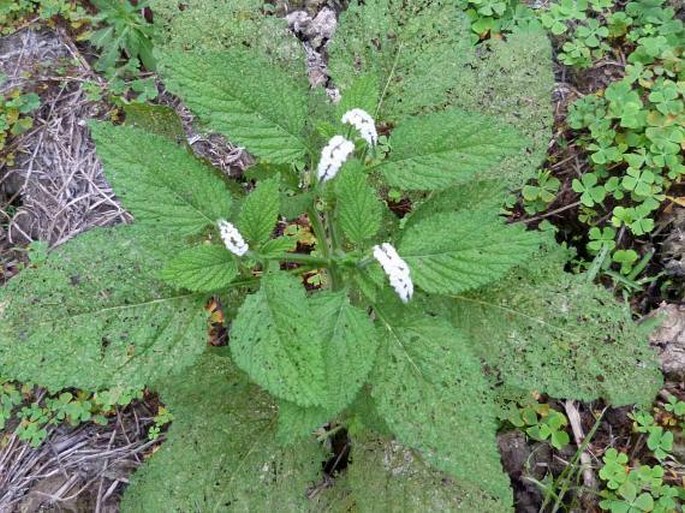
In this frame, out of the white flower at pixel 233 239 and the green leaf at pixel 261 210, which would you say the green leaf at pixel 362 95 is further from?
the white flower at pixel 233 239

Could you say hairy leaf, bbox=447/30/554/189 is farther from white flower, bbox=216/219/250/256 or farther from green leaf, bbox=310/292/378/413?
white flower, bbox=216/219/250/256

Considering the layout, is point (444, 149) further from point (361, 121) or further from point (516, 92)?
point (516, 92)

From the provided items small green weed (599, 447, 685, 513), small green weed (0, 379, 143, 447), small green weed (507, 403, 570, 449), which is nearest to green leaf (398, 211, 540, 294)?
small green weed (507, 403, 570, 449)

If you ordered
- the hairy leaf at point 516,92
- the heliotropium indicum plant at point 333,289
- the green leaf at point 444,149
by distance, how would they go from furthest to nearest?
the hairy leaf at point 516,92 < the green leaf at point 444,149 < the heliotropium indicum plant at point 333,289

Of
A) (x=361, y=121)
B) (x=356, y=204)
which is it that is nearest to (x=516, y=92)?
(x=361, y=121)

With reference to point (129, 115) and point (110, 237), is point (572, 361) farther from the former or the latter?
point (129, 115)

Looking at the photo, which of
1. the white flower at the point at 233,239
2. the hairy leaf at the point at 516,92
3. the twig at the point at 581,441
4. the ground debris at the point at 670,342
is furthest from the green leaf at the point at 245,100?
the ground debris at the point at 670,342
